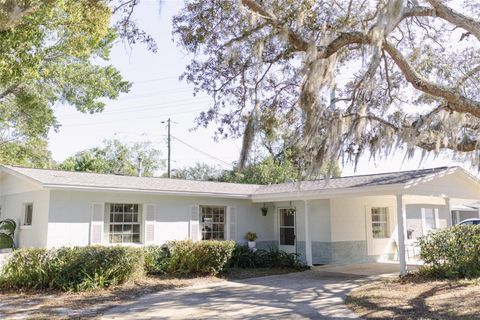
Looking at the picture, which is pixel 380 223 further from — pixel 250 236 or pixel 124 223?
pixel 124 223

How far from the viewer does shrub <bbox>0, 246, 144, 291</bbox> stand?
1059 centimetres

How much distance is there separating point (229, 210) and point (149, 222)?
3.24 m

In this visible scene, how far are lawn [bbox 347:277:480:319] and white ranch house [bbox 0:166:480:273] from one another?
1656 mm

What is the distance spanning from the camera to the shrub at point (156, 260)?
1295cm

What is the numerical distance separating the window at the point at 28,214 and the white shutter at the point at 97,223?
2.10 m

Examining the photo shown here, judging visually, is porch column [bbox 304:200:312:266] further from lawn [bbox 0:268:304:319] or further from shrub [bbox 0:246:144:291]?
shrub [bbox 0:246:144:291]

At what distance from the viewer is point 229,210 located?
632 inches

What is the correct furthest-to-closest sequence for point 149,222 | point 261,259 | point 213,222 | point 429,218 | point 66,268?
point 429,218
point 213,222
point 261,259
point 149,222
point 66,268

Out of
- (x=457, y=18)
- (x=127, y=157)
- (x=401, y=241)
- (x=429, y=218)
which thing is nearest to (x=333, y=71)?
(x=457, y=18)

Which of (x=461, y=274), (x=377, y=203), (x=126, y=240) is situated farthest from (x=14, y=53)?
(x=377, y=203)

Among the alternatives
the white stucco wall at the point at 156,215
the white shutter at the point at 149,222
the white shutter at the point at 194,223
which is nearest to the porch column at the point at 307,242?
the white stucco wall at the point at 156,215

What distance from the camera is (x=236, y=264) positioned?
47.9 ft

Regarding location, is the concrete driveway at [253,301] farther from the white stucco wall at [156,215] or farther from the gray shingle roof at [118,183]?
the gray shingle roof at [118,183]

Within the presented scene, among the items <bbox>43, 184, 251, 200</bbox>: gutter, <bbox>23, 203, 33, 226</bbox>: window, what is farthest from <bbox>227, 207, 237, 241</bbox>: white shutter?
<bbox>23, 203, 33, 226</bbox>: window
